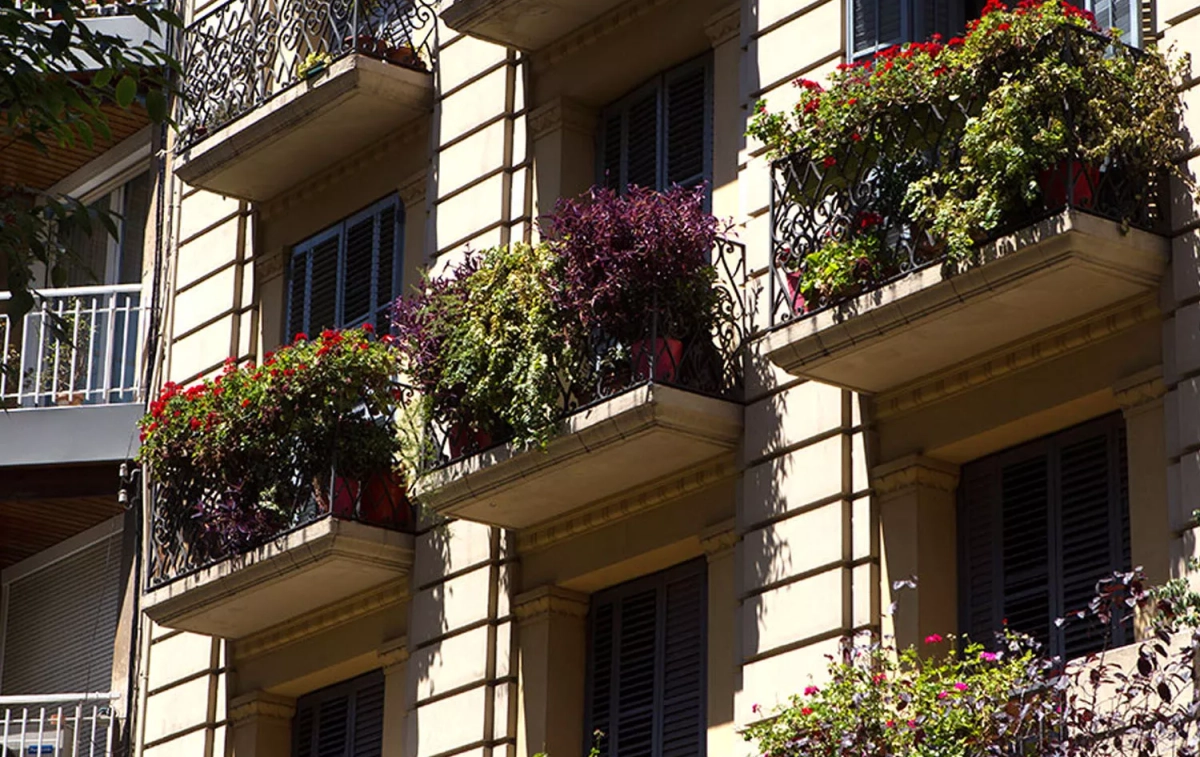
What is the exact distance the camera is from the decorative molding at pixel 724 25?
1775 centimetres

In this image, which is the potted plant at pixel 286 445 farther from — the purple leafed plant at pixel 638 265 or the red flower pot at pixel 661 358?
the red flower pot at pixel 661 358

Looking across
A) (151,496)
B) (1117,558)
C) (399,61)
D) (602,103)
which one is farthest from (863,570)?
(151,496)

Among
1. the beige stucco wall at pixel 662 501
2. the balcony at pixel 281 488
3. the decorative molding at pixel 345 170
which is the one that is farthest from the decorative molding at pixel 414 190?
the balcony at pixel 281 488

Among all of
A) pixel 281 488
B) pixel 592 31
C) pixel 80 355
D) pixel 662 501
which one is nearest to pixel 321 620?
pixel 281 488

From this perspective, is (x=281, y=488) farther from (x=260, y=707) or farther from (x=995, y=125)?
(x=995, y=125)

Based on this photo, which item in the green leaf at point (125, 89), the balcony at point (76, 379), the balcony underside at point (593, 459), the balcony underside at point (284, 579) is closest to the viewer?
the green leaf at point (125, 89)

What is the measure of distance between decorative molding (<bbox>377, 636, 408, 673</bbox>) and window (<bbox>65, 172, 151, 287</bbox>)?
6.48 m

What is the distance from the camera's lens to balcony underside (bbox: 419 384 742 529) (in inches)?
634

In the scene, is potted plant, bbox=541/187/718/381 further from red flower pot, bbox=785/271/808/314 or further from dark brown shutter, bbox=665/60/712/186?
dark brown shutter, bbox=665/60/712/186

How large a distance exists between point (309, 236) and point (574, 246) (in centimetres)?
538

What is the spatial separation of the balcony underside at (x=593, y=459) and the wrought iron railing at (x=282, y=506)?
4.29ft

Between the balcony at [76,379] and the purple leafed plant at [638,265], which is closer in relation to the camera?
the purple leafed plant at [638,265]

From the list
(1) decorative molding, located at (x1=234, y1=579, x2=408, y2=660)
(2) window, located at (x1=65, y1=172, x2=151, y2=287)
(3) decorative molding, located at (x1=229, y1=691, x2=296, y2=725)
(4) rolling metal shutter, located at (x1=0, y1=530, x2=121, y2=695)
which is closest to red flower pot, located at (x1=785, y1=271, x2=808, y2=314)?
(1) decorative molding, located at (x1=234, y1=579, x2=408, y2=660)

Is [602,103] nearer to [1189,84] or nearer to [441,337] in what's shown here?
[441,337]
